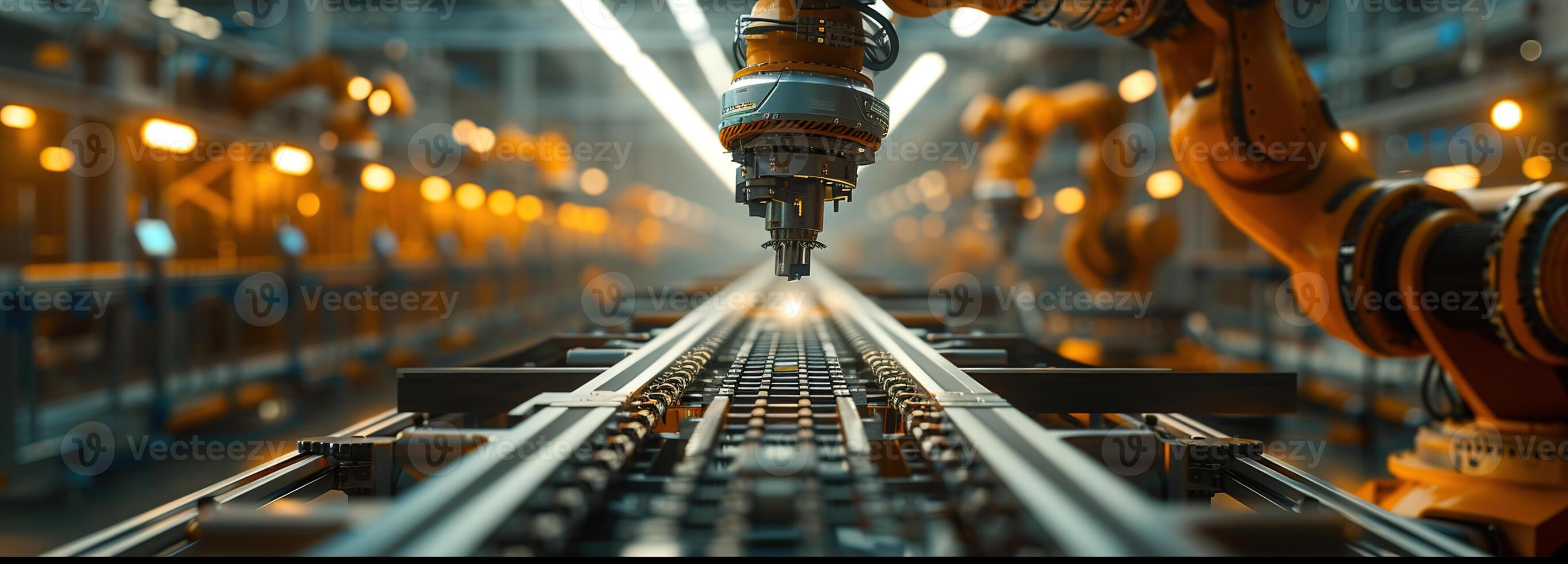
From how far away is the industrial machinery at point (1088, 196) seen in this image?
5523 mm

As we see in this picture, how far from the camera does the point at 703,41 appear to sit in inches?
227

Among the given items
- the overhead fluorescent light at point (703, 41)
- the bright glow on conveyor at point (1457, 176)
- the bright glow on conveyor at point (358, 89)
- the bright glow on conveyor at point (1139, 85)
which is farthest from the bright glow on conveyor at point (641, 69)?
the bright glow on conveyor at point (1457, 176)

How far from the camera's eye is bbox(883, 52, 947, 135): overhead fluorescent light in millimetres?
6449

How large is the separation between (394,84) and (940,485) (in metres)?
6.75

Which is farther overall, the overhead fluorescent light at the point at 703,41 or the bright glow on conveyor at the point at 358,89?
the bright glow on conveyor at the point at 358,89

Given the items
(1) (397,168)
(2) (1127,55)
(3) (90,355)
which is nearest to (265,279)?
(3) (90,355)

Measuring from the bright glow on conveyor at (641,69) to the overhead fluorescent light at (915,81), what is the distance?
1.72 metres

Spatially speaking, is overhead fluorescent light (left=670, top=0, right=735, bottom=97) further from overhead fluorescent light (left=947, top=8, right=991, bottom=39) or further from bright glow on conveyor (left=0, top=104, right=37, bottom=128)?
bright glow on conveyor (left=0, top=104, right=37, bottom=128)

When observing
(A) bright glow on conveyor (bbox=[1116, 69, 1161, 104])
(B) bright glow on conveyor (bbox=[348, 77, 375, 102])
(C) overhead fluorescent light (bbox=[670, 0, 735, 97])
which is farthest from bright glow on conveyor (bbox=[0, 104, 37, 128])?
(A) bright glow on conveyor (bbox=[1116, 69, 1161, 104])

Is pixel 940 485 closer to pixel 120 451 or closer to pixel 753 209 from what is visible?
pixel 753 209

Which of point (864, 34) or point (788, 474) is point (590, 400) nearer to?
point (788, 474)

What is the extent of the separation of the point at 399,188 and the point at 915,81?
8.83m

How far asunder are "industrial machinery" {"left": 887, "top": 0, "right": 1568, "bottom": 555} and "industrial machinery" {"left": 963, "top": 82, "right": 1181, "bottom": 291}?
3137 millimetres

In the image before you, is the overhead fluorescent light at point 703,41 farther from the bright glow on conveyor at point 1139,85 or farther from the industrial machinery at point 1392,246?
the bright glow on conveyor at point 1139,85
